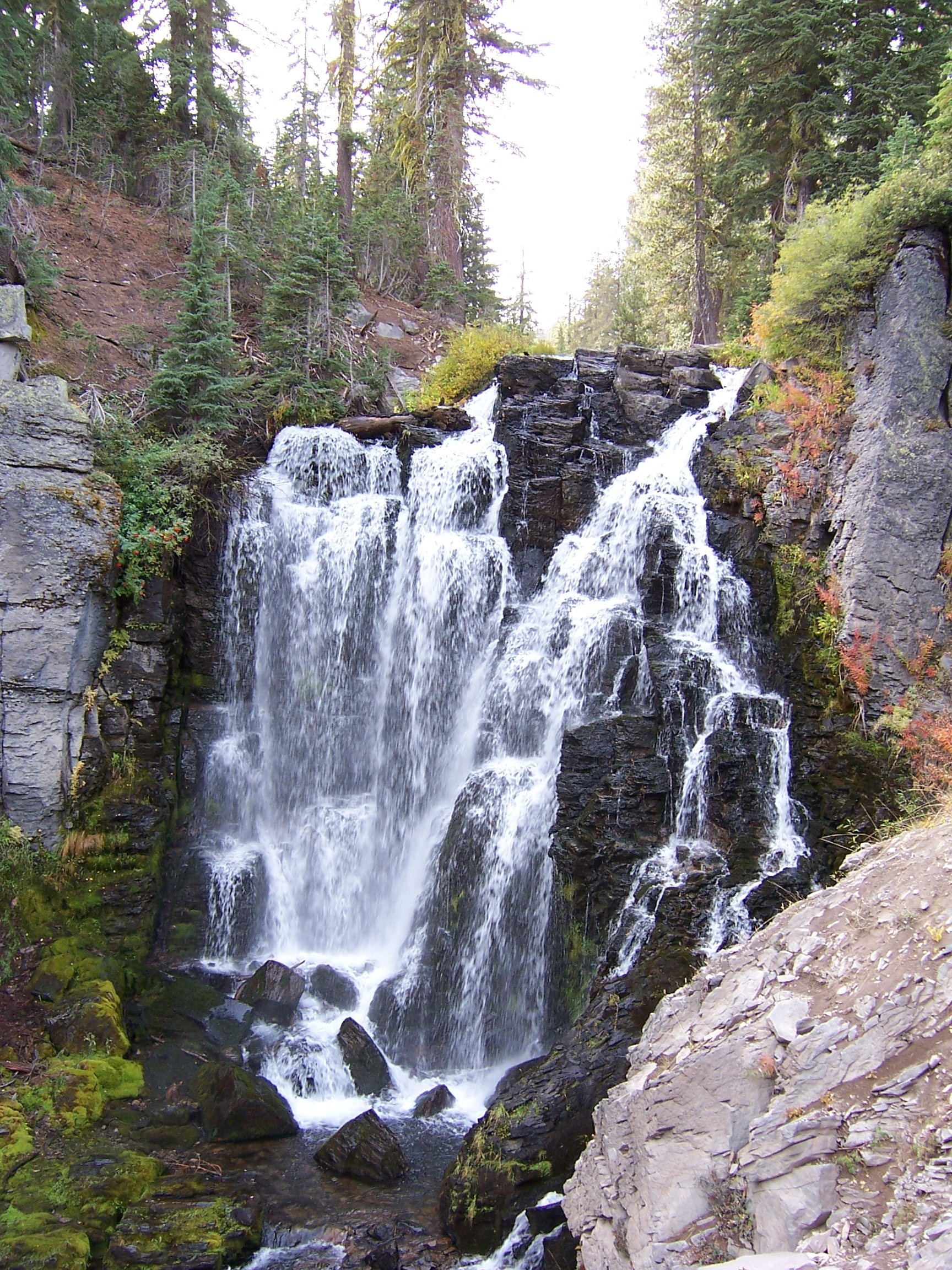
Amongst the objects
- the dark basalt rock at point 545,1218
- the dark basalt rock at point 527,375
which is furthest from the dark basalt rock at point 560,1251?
the dark basalt rock at point 527,375

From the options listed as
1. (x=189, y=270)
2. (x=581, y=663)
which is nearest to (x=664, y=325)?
(x=189, y=270)

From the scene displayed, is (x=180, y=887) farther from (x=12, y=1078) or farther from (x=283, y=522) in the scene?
(x=283, y=522)

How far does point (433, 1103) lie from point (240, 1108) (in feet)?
6.84

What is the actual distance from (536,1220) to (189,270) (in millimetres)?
15070

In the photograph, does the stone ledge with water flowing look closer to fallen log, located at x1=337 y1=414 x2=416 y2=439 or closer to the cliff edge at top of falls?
fallen log, located at x1=337 y1=414 x2=416 y2=439

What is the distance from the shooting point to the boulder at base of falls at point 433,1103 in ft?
31.0

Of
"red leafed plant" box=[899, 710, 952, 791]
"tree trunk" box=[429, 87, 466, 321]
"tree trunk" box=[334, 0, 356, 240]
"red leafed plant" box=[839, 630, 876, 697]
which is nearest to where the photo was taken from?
"red leafed plant" box=[899, 710, 952, 791]

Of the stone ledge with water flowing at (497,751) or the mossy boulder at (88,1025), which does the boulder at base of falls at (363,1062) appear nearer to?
the stone ledge with water flowing at (497,751)

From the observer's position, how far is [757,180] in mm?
21000

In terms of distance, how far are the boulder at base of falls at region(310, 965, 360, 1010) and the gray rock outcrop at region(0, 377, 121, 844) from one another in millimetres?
4081

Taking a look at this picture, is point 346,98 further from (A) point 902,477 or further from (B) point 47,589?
(A) point 902,477

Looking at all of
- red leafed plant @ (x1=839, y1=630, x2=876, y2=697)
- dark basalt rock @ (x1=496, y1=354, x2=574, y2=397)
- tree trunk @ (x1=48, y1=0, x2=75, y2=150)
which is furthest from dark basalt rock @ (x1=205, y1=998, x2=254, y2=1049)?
tree trunk @ (x1=48, y1=0, x2=75, y2=150)

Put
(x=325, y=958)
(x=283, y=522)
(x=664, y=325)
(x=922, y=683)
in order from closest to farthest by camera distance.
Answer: (x=922, y=683), (x=325, y=958), (x=283, y=522), (x=664, y=325)

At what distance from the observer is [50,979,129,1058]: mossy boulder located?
978 cm
